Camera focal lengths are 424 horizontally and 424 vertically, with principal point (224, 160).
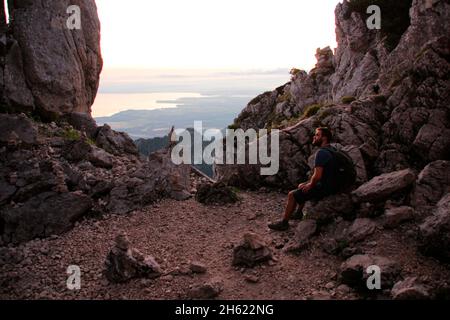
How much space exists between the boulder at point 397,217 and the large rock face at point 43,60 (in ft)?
68.7

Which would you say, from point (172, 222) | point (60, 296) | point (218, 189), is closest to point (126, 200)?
point (172, 222)

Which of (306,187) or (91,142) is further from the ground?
(91,142)

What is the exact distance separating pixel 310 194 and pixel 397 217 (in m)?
3.22

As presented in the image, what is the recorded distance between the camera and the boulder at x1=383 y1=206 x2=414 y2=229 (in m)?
15.3

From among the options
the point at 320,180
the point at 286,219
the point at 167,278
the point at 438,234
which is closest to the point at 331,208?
the point at 320,180

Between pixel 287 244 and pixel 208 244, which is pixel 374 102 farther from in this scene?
pixel 208 244

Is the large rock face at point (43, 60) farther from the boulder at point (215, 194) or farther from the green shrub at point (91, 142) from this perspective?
the boulder at point (215, 194)

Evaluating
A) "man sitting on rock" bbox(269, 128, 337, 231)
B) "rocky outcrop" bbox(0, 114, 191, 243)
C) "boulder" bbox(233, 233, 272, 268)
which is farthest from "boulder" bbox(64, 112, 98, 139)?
"boulder" bbox(233, 233, 272, 268)

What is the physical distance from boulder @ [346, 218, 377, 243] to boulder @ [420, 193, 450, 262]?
1732 millimetres

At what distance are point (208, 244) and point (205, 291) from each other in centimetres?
395

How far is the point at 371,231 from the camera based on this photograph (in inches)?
597

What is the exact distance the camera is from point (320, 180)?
16125mm

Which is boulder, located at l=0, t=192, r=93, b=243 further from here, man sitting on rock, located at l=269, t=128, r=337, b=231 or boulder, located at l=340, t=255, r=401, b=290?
boulder, located at l=340, t=255, r=401, b=290

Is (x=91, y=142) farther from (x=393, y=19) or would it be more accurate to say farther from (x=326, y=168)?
(x=393, y=19)
